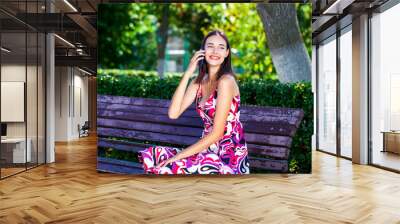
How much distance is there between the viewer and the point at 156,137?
20.9 feet

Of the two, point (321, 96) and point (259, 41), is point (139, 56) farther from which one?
Result: point (321, 96)

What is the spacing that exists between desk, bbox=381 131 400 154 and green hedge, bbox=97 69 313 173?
60.5 inches

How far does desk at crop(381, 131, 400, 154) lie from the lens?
691cm

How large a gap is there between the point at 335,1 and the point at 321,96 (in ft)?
14.0

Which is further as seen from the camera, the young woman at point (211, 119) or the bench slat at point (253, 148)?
the bench slat at point (253, 148)

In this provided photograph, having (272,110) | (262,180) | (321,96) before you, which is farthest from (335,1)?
(321,96)

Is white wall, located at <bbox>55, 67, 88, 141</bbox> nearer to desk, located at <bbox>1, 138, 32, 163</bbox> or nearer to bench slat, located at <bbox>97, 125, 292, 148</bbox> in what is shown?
desk, located at <bbox>1, 138, 32, 163</bbox>

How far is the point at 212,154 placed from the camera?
6203 mm

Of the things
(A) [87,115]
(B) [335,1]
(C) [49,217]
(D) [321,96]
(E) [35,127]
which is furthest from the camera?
(A) [87,115]

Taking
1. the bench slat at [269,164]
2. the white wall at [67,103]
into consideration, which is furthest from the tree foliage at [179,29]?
the white wall at [67,103]

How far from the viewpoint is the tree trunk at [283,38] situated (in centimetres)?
645

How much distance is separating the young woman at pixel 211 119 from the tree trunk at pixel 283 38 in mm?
715

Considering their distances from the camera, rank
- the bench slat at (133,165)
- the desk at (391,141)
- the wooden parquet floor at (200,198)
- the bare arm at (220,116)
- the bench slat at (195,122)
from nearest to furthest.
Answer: the wooden parquet floor at (200,198), the bare arm at (220,116), the bench slat at (195,122), the bench slat at (133,165), the desk at (391,141)

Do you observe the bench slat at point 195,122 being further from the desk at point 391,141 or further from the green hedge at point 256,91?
the desk at point 391,141
